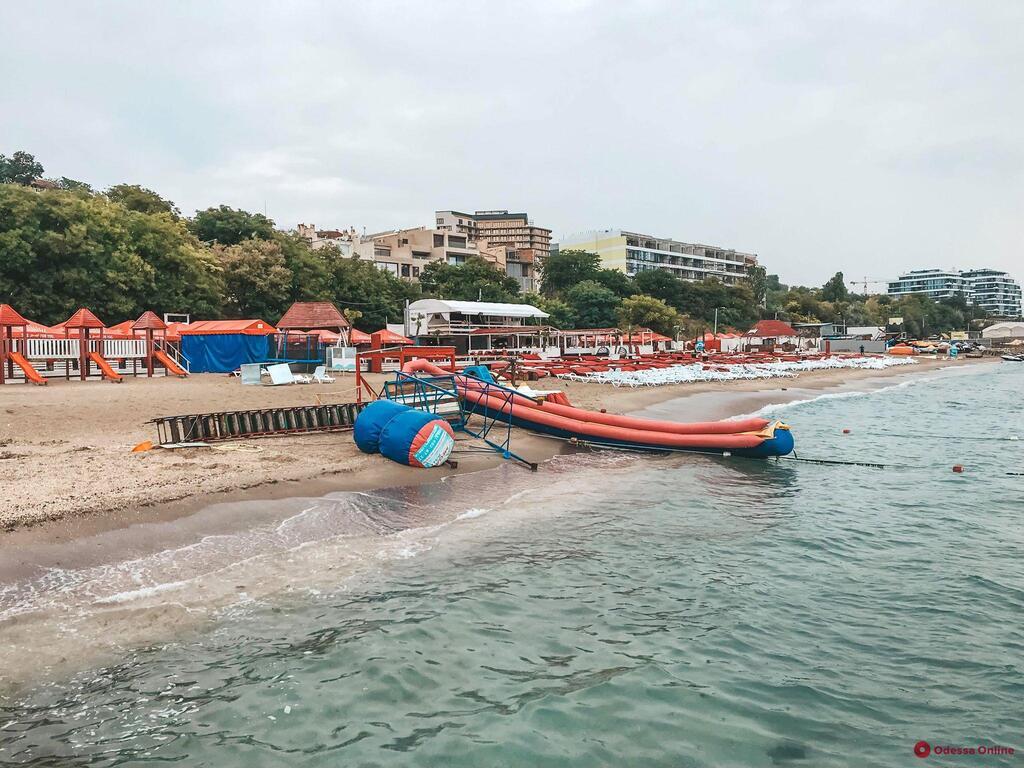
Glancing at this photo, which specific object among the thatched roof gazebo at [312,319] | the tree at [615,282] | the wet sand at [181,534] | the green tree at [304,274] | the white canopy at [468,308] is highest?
the tree at [615,282]

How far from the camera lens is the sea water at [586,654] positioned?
181 inches

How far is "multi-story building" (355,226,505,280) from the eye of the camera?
82250mm

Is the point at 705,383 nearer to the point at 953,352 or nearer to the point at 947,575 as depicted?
the point at 947,575

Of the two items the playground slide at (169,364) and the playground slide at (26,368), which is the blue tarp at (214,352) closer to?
the playground slide at (169,364)

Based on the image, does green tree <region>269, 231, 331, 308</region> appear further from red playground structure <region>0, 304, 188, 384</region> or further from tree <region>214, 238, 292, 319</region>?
red playground structure <region>0, 304, 188, 384</region>

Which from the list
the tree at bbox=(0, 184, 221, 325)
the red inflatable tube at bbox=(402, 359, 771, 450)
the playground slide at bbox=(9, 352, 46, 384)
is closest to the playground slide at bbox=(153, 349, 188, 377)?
the playground slide at bbox=(9, 352, 46, 384)

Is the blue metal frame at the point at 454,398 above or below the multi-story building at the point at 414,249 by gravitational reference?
below

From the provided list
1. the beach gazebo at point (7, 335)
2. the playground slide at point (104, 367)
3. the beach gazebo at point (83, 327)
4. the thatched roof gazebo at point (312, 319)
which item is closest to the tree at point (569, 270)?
the thatched roof gazebo at point (312, 319)

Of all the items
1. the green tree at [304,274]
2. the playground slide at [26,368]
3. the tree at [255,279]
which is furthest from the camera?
the green tree at [304,274]

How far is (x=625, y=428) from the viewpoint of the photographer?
1636 centimetres

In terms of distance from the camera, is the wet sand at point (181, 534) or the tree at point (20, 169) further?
the tree at point (20, 169)

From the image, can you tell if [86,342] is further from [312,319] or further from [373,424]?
[373,424]

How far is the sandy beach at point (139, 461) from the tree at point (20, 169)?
61.9m

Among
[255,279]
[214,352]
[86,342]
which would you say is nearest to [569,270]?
[255,279]
